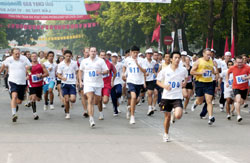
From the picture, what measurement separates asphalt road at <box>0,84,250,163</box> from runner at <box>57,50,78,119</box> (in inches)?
20.3

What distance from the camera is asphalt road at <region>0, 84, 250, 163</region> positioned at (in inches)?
347

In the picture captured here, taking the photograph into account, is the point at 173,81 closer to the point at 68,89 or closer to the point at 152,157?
the point at 152,157

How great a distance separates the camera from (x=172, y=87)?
1091 centimetres

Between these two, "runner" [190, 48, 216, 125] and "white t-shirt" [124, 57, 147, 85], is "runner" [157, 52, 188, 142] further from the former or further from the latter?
"white t-shirt" [124, 57, 147, 85]

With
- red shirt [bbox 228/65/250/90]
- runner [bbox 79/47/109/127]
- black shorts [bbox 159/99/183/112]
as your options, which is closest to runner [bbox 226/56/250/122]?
red shirt [bbox 228/65/250/90]

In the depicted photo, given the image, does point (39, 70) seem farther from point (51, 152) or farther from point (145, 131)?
point (51, 152)

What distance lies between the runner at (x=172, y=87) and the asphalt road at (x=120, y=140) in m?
0.60

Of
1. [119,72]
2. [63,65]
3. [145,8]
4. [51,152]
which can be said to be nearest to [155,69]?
[119,72]

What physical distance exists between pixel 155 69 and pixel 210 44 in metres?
16.1

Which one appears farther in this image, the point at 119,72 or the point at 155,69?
the point at 119,72

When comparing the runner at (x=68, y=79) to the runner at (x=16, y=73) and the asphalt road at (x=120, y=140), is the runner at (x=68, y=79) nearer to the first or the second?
the asphalt road at (x=120, y=140)

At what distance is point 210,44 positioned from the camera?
3328 centimetres

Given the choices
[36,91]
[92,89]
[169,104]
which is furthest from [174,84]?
[36,91]

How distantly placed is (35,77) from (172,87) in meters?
5.55
